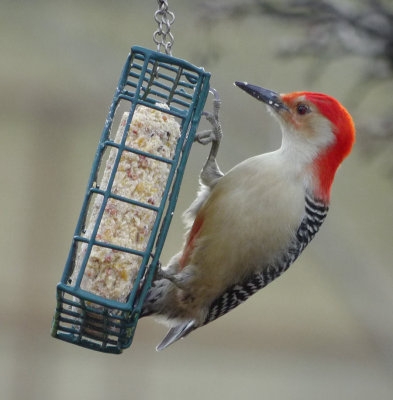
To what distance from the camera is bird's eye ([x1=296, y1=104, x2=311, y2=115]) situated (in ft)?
13.9

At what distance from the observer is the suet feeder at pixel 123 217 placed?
3480 mm

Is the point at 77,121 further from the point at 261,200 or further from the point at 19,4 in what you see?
the point at 261,200

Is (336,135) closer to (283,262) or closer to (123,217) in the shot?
(283,262)

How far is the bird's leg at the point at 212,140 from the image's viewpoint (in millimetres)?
4152

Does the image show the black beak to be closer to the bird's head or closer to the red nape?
the bird's head

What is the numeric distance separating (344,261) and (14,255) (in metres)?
4.89

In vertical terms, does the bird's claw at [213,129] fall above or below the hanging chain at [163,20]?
below

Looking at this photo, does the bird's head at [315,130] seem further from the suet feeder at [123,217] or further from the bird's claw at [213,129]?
the suet feeder at [123,217]

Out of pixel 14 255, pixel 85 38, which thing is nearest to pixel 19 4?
pixel 85 38

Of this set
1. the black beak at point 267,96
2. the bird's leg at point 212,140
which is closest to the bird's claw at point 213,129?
the bird's leg at point 212,140

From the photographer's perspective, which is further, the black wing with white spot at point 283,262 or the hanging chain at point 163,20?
the black wing with white spot at point 283,262

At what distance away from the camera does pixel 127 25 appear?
8.36 m

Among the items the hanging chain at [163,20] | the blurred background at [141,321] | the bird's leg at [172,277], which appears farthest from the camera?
the blurred background at [141,321]

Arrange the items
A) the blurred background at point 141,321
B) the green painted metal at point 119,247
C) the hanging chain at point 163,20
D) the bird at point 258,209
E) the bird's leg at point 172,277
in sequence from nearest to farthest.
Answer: the hanging chain at point 163,20, the green painted metal at point 119,247, the bird's leg at point 172,277, the bird at point 258,209, the blurred background at point 141,321
